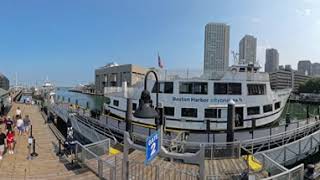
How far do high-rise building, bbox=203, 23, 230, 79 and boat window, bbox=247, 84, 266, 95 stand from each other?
872 inches

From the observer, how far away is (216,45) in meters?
52.1

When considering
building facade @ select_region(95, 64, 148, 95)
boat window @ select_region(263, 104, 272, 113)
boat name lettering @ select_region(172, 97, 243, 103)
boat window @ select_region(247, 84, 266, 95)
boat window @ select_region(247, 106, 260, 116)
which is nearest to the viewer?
boat name lettering @ select_region(172, 97, 243, 103)

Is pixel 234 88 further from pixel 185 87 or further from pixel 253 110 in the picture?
pixel 185 87

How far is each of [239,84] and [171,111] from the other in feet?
18.6

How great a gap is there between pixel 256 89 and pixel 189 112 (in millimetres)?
6018

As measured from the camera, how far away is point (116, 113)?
1156 inches

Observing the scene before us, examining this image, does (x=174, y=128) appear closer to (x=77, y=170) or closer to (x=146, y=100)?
(x=77, y=170)

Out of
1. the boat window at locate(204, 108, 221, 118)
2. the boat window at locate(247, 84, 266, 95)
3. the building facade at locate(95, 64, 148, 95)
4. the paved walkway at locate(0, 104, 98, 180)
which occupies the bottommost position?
the paved walkway at locate(0, 104, 98, 180)

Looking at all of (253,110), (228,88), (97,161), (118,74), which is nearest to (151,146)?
(97,161)

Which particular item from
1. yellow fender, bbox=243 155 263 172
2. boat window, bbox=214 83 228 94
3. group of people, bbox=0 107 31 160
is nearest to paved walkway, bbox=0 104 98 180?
group of people, bbox=0 107 31 160

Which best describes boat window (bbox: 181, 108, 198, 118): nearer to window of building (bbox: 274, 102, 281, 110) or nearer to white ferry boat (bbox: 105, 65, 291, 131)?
white ferry boat (bbox: 105, 65, 291, 131)

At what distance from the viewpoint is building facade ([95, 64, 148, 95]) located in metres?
122

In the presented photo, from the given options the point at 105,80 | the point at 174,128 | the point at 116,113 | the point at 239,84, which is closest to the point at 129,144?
the point at 174,128

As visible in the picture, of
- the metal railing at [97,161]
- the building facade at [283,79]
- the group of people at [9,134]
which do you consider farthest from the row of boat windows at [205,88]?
the building facade at [283,79]
